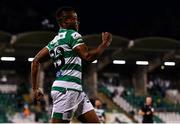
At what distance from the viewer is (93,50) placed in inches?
196

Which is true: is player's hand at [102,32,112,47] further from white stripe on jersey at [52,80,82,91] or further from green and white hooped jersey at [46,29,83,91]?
white stripe on jersey at [52,80,82,91]

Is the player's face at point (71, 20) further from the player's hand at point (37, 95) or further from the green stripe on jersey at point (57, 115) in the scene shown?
the green stripe on jersey at point (57, 115)

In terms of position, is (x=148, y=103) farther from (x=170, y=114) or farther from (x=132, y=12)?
(x=132, y=12)

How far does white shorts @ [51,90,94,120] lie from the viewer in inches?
207

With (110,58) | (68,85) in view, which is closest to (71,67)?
(68,85)

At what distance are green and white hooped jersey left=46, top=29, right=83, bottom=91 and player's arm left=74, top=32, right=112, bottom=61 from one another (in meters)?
0.13

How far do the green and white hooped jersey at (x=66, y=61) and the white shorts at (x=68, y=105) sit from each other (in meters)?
0.07

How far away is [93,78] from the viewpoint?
29.5m

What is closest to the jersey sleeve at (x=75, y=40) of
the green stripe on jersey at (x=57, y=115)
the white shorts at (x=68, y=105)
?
the white shorts at (x=68, y=105)

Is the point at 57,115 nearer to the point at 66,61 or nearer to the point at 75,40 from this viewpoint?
the point at 66,61

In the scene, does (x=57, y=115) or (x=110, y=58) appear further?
(x=110, y=58)

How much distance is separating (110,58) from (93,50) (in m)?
24.5

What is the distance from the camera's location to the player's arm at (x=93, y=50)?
496 centimetres

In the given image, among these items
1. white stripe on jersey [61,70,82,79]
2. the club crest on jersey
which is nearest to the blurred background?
white stripe on jersey [61,70,82,79]
